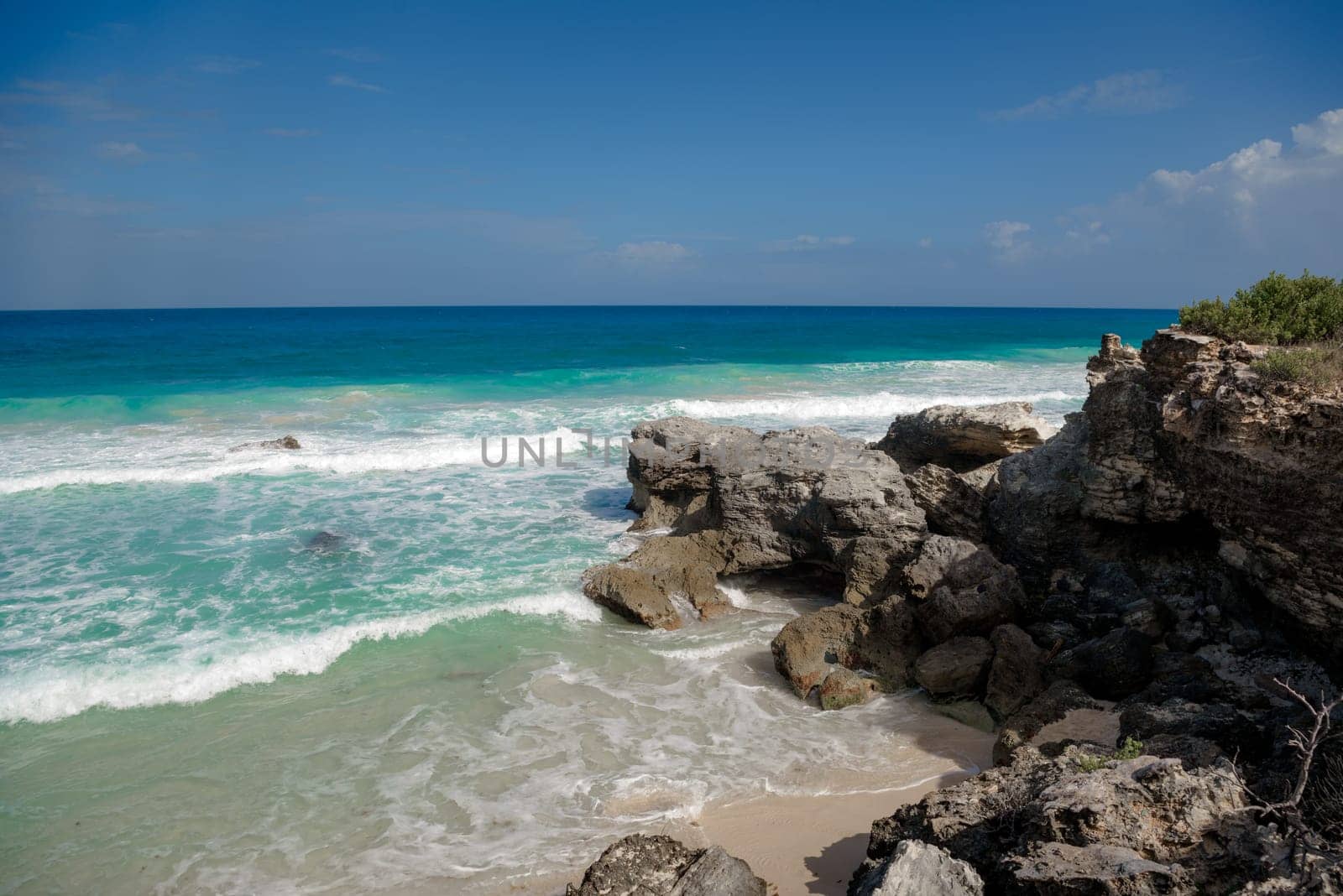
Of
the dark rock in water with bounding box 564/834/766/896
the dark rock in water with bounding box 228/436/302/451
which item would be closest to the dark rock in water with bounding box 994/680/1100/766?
the dark rock in water with bounding box 564/834/766/896

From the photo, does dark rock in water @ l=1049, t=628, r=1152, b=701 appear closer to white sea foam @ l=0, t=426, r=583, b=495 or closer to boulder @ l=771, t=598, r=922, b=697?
boulder @ l=771, t=598, r=922, b=697

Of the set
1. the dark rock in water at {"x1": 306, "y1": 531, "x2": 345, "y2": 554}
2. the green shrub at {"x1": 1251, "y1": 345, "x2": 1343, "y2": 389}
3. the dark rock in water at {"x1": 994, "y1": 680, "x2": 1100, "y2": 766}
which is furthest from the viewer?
the dark rock in water at {"x1": 306, "y1": 531, "x2": 345, "y2": 554}

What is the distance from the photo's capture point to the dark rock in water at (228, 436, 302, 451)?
62.7 feet

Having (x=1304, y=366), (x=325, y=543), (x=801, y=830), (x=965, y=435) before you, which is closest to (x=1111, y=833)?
(x=801, y=830)

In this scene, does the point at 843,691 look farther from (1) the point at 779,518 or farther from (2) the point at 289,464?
(2) the point at 289,464

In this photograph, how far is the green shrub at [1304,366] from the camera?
6.91 m

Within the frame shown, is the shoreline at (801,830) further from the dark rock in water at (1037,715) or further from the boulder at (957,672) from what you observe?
the boulder at (957,672)

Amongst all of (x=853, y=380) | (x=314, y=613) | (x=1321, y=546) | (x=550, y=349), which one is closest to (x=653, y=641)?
(x=314, y=613)

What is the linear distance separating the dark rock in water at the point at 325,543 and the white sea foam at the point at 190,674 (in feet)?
10.4

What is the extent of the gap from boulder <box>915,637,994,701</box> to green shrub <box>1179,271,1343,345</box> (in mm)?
4432

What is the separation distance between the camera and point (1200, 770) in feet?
14.6

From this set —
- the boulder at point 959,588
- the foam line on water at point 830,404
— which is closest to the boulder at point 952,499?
the boulder at point 959,588

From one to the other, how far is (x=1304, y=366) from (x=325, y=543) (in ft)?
42.3

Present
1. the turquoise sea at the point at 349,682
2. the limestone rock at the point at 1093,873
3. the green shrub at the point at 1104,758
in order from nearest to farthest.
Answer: the limestone rock at the point at 1093,873, the green shrub at the point at 1104,758, the turquoise sea at the point at 349,682
